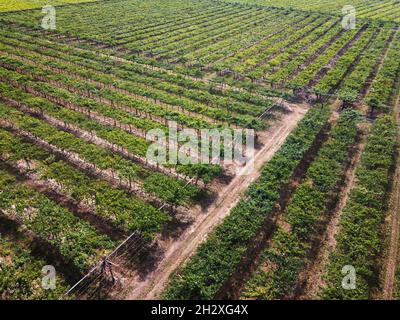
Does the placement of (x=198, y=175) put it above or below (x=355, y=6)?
below

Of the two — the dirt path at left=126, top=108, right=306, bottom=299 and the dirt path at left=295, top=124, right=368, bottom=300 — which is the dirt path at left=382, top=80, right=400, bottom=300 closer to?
the dirt path at left=295, top=124, right=368, bottom=300

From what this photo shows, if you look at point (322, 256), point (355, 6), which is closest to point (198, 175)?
point (322, 256)

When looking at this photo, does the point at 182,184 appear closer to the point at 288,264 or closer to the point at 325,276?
the point at 288,264

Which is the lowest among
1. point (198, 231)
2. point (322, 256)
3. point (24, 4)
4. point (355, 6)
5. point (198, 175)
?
point (322, 256)

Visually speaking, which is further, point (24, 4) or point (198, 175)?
point (24, 4)

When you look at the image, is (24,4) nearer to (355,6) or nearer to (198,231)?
(198,231)

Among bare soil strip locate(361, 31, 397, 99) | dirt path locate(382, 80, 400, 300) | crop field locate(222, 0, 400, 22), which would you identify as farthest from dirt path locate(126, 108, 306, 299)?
crop field locate(222, 0, 400, 22)

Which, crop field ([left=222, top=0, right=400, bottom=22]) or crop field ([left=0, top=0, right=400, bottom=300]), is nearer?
crop field ([left=0, top=0, right=400, bottom=300])

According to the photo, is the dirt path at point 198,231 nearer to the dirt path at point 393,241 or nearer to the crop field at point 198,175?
the crop field at point 198,175
